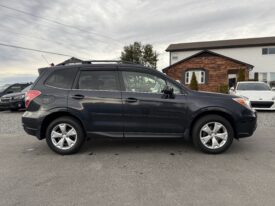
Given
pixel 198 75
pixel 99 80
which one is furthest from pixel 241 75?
pixel 99 80

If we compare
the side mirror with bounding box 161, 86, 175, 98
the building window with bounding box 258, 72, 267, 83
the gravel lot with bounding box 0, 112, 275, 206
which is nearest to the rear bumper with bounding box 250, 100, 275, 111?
the gravel lot with bounding box 0, 112, 275, 206

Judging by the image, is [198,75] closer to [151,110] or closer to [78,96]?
[151,110]

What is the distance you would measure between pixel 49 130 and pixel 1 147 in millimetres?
1742

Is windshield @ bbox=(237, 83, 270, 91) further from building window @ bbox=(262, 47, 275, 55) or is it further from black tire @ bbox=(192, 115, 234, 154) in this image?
building window @ bbox=(262, 47, 275, 55)

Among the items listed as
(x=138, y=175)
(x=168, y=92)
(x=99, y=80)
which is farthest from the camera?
(x=99, y=80)

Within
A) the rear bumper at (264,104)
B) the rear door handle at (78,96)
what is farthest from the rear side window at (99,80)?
the rear bumper at (264,104)

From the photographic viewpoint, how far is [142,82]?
520 centimetres

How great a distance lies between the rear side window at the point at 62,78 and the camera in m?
5.23

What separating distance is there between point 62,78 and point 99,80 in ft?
2.64

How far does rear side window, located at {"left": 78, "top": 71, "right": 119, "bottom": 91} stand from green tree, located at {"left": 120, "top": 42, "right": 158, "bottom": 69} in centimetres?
4278

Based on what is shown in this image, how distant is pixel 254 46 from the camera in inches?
1156

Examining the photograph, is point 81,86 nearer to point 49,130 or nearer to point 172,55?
point 49,130

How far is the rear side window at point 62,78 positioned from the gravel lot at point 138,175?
1.50m

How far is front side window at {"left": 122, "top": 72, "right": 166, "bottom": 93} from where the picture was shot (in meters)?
5.14
